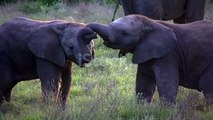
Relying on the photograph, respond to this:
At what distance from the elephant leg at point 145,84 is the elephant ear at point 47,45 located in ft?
3.18

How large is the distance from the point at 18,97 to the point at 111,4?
1727 centimetres

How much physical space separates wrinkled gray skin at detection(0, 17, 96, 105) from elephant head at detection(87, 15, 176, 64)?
0.37m

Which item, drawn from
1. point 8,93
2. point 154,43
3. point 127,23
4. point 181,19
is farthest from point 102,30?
point 181,19

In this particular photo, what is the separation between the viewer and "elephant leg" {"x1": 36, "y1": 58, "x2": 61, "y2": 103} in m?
7.07

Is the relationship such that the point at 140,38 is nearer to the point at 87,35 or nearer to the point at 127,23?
the point at 127,23

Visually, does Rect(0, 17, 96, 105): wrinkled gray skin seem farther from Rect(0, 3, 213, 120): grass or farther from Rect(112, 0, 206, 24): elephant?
Rect(112, 0, 206, 24): elephant

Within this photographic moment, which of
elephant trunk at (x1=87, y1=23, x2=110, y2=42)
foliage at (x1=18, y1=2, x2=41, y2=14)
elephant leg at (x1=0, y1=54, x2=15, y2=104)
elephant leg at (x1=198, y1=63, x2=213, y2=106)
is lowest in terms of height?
foliage at (x1=18, y1=2, x2=41, y2=14)

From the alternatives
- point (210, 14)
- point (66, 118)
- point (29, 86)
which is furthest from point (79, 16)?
point (66, 118)

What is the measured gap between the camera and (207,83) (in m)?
6.83

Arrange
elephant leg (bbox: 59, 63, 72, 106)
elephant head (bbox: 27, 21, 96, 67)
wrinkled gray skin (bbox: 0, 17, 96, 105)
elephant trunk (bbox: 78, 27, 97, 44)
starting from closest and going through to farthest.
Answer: elephant trunk (bbox: 78, 27, 97, 44) → elephant head (bbox: 27, 21, 96, 67) → wrinkled gray skin (bbox: 0, 17, 96, 105) → elephant leg (bbox: 59, 63, 72, 106)

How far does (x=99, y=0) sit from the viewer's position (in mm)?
27891

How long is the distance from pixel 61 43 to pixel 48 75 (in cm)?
44

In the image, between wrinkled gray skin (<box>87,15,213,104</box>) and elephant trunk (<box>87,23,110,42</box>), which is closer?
elephant trunk (<box>87,23,110,42</box>)

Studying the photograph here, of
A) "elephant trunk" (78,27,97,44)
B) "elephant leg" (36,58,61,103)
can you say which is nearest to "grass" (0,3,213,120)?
"elephant leg" (36,58,61,103)
